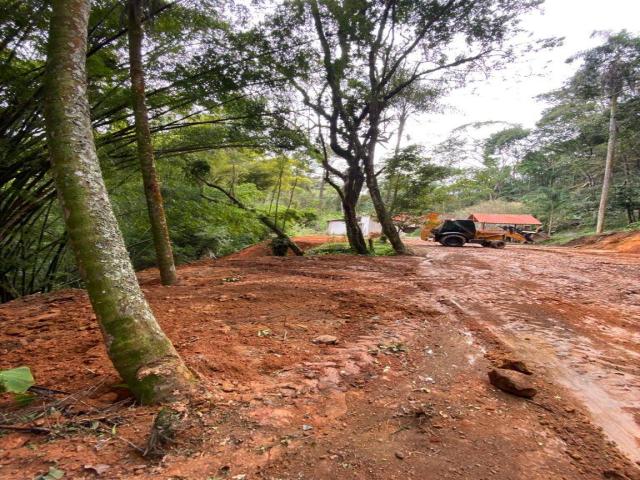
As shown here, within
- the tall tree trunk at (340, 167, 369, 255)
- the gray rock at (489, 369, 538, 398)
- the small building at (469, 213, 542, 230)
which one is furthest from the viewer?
the small building at (469, 213, 542, 230)

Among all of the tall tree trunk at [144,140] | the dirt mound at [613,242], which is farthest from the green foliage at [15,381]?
the dirt mound at [613,242]

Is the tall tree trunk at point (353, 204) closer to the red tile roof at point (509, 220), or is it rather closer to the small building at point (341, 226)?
the small building at point (341, 226)

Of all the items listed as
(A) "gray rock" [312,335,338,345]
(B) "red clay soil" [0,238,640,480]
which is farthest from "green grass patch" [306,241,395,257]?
(A) "gray rock" [312,335,338,345]

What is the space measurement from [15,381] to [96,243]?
76 centimetres

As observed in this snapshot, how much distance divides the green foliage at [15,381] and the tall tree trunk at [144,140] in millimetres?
3160

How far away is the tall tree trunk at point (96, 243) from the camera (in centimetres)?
182

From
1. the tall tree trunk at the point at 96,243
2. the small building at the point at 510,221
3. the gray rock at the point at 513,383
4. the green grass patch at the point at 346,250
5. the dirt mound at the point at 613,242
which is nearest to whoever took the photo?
the tall tree trunk at the point at 96,243

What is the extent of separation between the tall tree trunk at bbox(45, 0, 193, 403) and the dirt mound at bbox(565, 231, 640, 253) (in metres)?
17.2

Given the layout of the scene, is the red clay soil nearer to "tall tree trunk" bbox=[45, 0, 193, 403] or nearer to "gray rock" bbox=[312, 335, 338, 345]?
"gray rock" bbox=[312, 335, 338, 345]

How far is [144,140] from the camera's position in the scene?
174 inches

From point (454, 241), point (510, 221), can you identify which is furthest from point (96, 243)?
point (510, 221)

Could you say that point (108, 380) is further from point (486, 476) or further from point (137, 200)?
point (137, 200)

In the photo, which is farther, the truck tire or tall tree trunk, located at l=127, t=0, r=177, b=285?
the truck tire

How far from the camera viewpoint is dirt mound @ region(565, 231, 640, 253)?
521 inches
